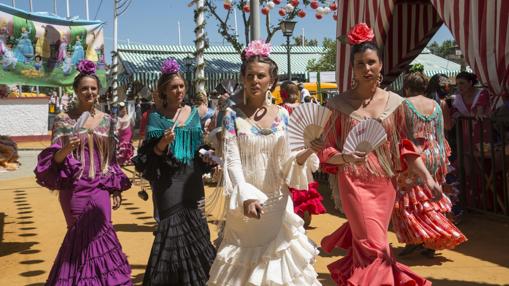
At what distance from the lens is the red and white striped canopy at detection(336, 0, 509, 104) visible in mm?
6672

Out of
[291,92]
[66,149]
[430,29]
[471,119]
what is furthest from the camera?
[430,29]

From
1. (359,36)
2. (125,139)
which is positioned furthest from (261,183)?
(125,139)

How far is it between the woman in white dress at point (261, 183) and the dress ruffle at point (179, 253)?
2.05 feet

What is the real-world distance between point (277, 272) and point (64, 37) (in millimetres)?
13051

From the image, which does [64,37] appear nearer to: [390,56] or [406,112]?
[390,56]

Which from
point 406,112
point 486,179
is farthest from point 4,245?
point 486,179

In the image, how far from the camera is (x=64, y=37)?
1512 cm

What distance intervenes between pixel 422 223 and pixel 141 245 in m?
3.25

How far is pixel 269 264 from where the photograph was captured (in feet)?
12.0

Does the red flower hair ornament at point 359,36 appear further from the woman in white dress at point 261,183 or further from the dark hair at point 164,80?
the dark hair at point 164,80

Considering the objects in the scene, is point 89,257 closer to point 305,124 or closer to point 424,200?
point 305,124

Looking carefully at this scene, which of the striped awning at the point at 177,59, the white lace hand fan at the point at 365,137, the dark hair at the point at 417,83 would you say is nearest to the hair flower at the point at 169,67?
the white lace hand fan at the point at 365,137

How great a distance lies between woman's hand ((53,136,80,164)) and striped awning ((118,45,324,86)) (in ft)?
81.8

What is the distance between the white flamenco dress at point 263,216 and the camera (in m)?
3.67
